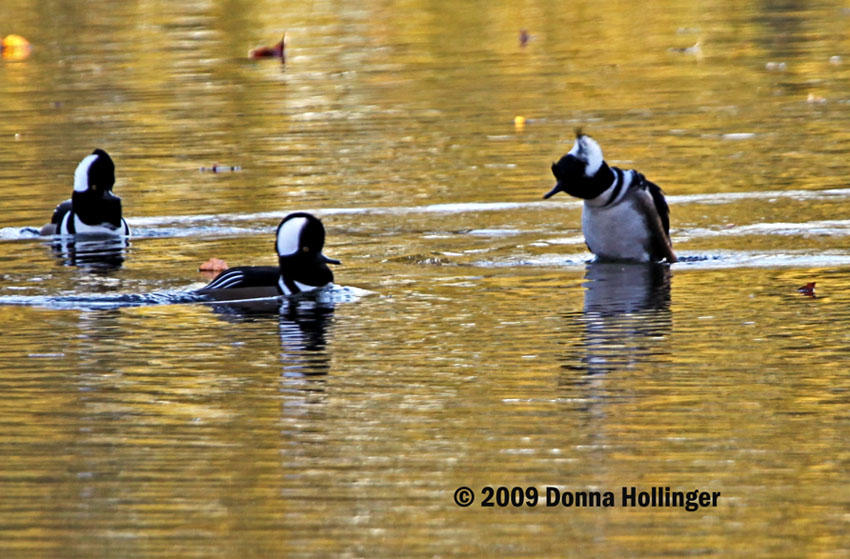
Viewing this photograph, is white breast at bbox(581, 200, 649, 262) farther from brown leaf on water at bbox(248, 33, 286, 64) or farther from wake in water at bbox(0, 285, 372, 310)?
brown leaf on water at bbox(248, 33, 286, 64)

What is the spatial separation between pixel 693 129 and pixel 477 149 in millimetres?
2466

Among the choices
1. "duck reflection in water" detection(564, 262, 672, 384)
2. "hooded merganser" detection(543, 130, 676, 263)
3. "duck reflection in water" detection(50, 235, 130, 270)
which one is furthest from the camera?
"duck reflection in water" detection(50, 235, 130, 270)

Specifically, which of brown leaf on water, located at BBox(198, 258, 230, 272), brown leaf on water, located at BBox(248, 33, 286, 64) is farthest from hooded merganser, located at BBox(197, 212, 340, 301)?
brown leaf on water, located at BBox(248, 33, 286, 64)

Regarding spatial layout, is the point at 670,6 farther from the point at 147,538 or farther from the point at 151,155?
the point at 147,538

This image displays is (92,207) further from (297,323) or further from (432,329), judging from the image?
(432,329)

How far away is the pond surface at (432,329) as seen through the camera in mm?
7031

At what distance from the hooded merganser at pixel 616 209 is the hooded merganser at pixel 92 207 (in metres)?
4.32

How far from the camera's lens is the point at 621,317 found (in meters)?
11.0

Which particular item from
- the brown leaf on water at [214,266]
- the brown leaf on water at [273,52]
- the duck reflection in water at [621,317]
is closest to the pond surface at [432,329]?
the duck reflection in water at [621,317]

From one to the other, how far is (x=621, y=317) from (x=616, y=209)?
271 cm

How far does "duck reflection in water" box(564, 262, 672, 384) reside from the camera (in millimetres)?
9656

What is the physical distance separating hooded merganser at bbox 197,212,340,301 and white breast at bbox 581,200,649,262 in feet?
7.71

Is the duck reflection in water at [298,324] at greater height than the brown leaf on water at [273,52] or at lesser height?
lesser

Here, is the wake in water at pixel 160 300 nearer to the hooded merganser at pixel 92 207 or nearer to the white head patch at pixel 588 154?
the white head patch at pixel 588 154
